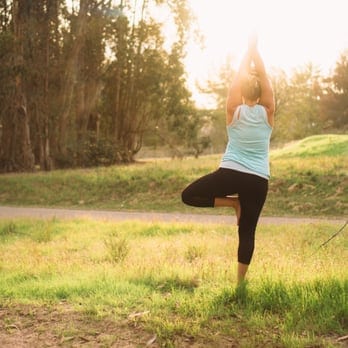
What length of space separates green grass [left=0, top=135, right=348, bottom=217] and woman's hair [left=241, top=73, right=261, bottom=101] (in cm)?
924

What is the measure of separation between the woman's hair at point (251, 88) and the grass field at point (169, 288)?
1683 mm

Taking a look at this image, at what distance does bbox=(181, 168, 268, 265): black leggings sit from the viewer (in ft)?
16.2

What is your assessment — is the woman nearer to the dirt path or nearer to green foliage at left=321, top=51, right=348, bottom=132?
the dirt path

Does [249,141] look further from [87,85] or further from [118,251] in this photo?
[87,85]

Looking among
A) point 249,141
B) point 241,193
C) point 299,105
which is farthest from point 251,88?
point 299,105

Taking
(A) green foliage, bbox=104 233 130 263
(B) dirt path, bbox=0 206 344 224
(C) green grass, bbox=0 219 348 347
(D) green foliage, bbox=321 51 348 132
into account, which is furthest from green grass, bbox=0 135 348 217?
(D) green foliage, bbox=321 51 348 132

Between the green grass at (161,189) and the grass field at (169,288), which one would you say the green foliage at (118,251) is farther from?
the green grass at (161,189)

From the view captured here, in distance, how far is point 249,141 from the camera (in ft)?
16.2

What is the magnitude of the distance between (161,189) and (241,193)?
13463 mm

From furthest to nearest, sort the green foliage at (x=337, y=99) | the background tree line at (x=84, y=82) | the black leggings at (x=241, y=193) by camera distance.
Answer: the green foliage at (x=337, y=99), the background tree line at (x=84, y=82), the black leggings at (x=241, y=193)

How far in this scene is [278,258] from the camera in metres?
6.71

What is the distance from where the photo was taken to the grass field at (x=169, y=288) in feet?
14.8

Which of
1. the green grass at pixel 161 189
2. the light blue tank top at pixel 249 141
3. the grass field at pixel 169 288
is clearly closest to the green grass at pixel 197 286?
the grass field at pixel 169 288

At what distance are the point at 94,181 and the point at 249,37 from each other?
15.6 meters
